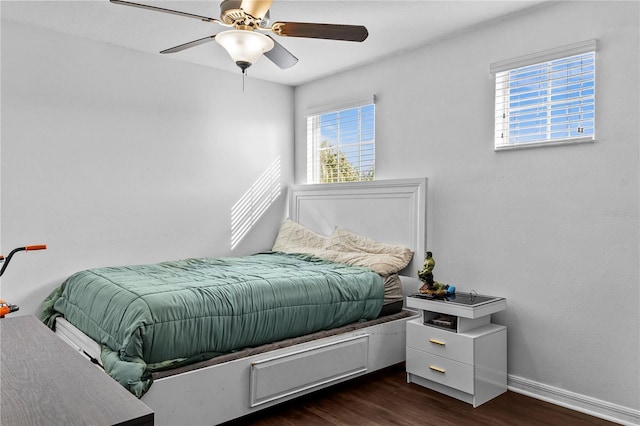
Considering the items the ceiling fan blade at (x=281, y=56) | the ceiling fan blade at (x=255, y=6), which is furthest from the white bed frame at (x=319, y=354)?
the ceiling fan blade at (x=255, y=6)

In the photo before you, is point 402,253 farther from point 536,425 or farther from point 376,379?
point 536,425

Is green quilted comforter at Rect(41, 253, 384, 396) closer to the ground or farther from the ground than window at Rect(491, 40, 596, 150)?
closer to the ground

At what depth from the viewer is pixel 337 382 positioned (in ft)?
9.77

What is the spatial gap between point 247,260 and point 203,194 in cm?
84

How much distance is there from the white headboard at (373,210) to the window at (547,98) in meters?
0.81

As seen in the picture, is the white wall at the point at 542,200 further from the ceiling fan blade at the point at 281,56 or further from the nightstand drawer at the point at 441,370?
the ceiling fan blade at the point at 281,56

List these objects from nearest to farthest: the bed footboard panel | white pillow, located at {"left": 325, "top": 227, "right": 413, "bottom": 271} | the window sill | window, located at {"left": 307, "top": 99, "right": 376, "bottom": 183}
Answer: the bed footboard panel, the window sill, white pillow, located at {"left": 325, "top": 227, "right": 413, "bottom": 271}, window, located at {"left": 307, "top": 99, "right": 376, "bottom": 183}

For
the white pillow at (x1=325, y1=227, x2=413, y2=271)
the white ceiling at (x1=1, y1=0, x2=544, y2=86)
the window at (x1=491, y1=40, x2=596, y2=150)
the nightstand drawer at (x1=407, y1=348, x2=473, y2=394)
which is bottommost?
the nightstand drawer at (x1=407, y1=348, x2=473, y2=394)

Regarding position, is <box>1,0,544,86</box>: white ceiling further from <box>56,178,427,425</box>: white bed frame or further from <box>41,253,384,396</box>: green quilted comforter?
<box>41,253,384,396</box>: green quilted comforter

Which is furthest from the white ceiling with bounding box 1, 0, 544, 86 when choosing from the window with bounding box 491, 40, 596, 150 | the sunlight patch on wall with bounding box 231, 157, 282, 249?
the sunlight patch on wall with bounding box 231, 157, 282, 249

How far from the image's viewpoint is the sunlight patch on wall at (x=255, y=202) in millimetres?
4551

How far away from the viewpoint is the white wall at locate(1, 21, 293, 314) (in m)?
3.32

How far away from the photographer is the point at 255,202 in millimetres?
4711

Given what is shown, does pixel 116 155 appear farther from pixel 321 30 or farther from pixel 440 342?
pixel 440 342
